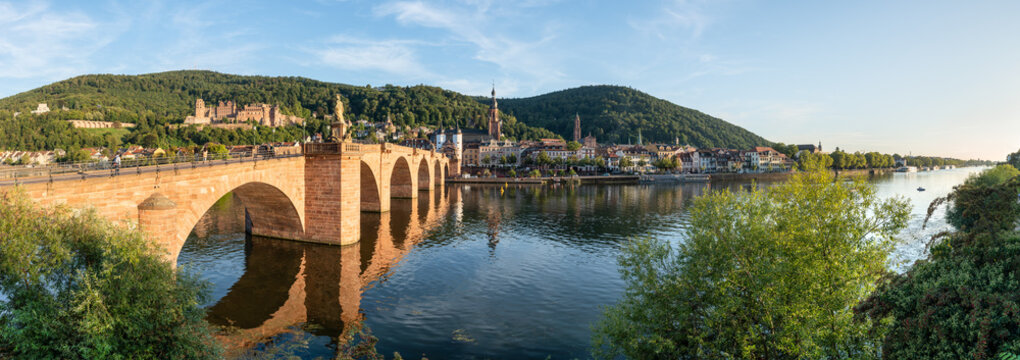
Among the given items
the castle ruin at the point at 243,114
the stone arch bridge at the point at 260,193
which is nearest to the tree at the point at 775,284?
the stone arch bridge at the point at 260,193

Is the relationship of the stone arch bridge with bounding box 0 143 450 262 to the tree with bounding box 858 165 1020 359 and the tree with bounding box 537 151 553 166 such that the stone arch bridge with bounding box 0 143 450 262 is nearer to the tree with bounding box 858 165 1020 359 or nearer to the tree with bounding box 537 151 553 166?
the tree with bounding box 858 165 1020 359

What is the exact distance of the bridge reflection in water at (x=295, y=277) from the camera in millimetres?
16891

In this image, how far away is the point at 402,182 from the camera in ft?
195

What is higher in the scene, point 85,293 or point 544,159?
point 544,159

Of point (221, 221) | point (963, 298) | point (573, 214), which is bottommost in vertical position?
point (573, 214)

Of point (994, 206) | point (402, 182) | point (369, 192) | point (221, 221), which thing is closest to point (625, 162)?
point (402, 182)

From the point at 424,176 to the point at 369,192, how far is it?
29.9m

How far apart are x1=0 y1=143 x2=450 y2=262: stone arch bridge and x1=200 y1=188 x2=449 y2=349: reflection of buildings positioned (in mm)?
1533

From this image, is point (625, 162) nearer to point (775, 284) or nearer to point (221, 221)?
point (221, 221)

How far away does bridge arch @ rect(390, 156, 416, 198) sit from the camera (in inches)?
2260

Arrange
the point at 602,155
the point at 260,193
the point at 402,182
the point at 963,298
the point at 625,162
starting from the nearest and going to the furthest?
1. the point at 963,298
2. the point at 260,193
3. the point at 402,182
4. the point at 625,162
5. the point at 602,155

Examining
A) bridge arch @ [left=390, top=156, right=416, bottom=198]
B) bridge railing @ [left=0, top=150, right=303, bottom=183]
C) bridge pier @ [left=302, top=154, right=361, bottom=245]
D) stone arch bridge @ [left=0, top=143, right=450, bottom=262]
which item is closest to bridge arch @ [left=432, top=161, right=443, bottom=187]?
bridge arch @ [left=390, top=156, right=416, bottom=198]

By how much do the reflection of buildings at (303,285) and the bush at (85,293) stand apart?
14.5ft

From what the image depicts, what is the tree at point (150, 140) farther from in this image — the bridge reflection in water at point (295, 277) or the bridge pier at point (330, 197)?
the bridge pier at point (330, 197)
